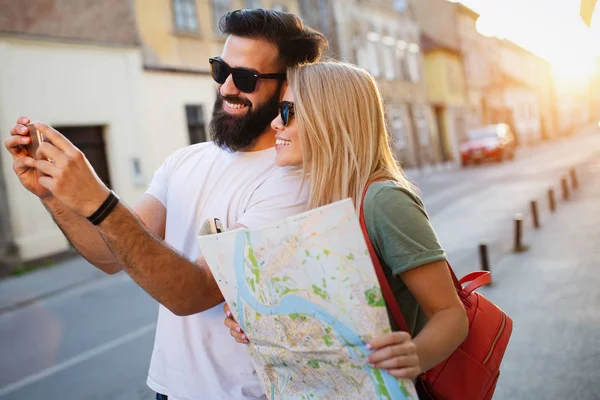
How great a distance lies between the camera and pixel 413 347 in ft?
4.46

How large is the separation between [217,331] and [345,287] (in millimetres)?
655

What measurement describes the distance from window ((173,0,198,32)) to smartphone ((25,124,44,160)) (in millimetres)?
16751

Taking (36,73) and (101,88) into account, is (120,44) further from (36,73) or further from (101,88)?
(36,73)

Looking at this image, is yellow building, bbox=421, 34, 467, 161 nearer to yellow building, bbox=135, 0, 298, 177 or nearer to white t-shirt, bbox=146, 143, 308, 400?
yellow building, bbox=135, 0, 298, 177

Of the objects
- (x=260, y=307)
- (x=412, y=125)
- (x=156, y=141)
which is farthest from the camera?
(x=412, y=125)

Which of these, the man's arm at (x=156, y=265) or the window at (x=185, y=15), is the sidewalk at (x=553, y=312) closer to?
the man's arm at (x=156, y=265)

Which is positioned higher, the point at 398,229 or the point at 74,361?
the point at 398,229

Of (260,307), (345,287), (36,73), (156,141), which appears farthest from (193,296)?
(156,141)

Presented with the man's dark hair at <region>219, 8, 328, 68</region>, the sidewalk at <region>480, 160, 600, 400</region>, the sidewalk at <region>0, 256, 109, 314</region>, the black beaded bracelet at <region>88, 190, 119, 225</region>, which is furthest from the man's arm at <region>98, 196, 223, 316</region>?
the sidewalk at <region>0, 256, 109, 314</region>

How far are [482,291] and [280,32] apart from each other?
5493mm

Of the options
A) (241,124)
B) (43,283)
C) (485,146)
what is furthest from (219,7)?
(241,124)

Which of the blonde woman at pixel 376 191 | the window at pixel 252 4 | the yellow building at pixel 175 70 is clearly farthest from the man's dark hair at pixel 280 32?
the window at pixel 252 4

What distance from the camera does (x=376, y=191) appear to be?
154cm

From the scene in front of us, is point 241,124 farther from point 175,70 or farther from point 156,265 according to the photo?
point 175,70
